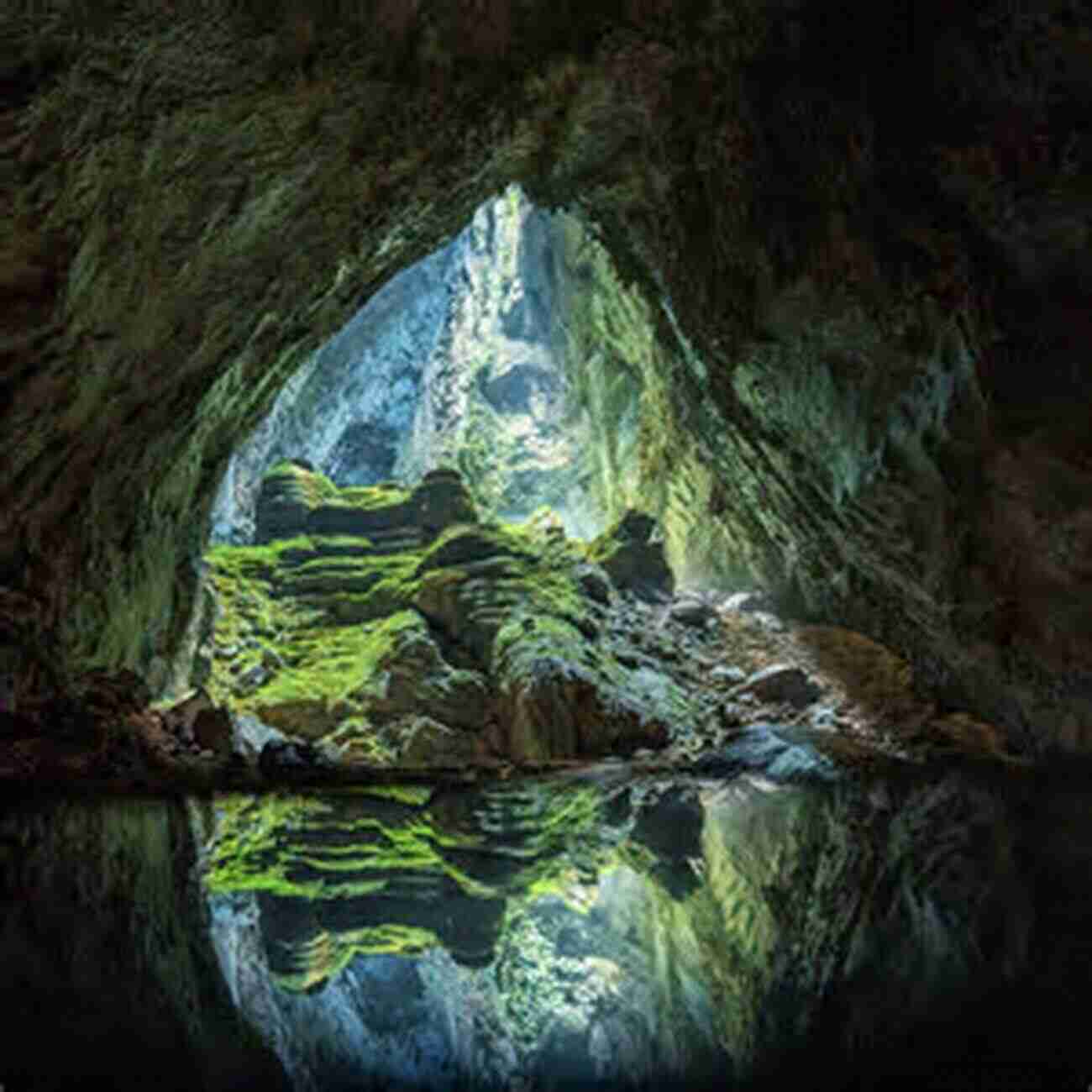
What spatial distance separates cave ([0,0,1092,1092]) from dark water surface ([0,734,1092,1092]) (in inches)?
0.6

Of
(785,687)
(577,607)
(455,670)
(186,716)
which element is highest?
(577,607)

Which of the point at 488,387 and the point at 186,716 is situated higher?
the point at 488,387

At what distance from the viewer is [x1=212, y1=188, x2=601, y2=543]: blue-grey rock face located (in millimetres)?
22422

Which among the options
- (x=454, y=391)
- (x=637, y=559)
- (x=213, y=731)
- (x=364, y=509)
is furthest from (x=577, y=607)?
(x=454, y=391)

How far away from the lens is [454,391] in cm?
2798

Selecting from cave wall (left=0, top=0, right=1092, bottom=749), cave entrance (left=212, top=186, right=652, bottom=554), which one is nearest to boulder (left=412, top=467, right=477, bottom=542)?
cave entrance (left=212, top=186, right=652, bottom=554)

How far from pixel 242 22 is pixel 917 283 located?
549cm

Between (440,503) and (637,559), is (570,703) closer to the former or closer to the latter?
(637,559)

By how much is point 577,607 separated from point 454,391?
15664 mm

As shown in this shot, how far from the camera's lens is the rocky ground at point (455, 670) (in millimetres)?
7227

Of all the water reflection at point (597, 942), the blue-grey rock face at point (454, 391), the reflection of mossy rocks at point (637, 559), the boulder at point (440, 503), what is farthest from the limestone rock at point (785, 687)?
the blue-grey rock face at point (454, 391)

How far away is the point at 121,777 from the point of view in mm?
5391

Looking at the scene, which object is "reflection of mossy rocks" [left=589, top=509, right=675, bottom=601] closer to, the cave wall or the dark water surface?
the cave wall

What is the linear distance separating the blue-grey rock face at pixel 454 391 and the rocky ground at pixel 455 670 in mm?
3460
